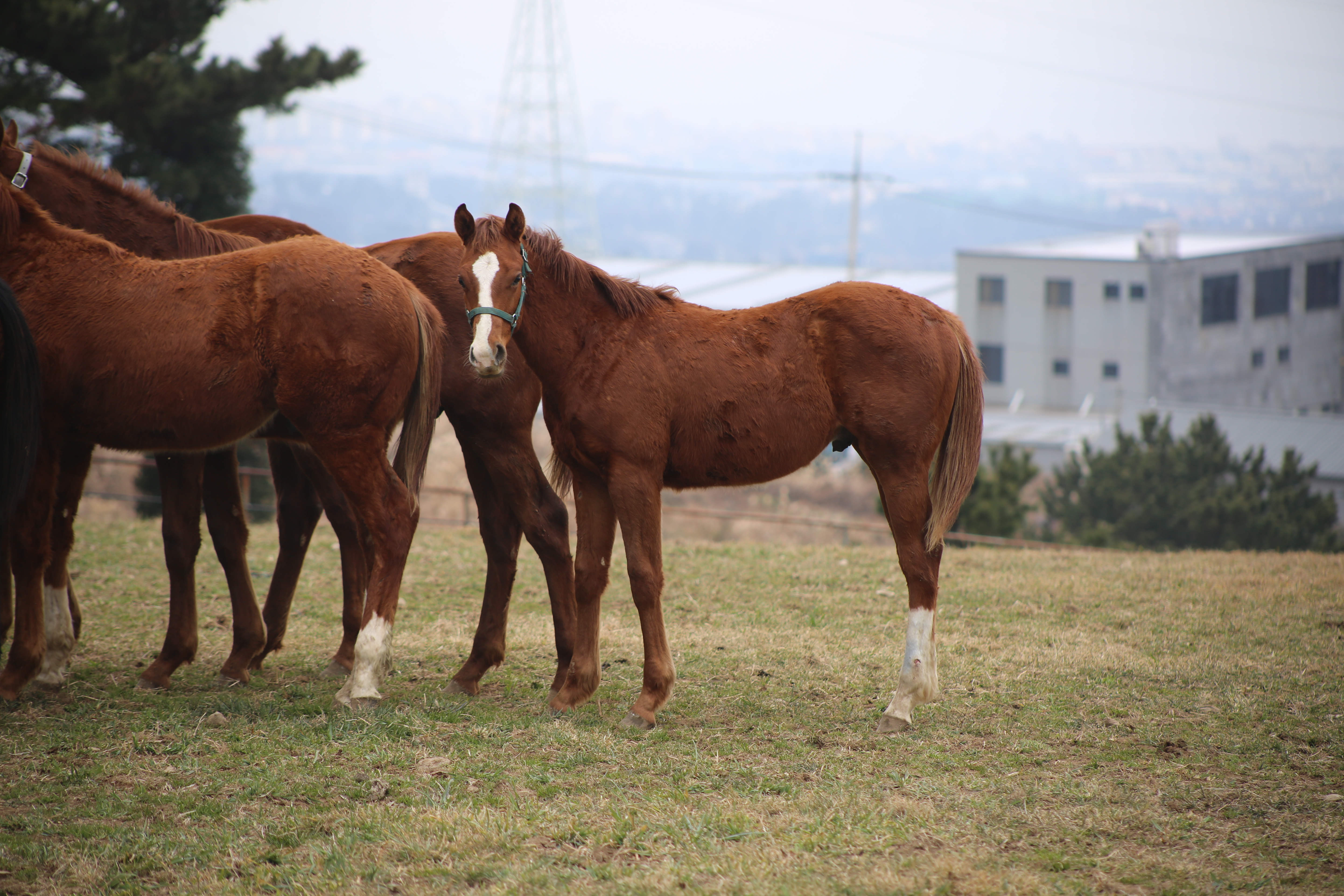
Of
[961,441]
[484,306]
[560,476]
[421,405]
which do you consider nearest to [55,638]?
[421,405]

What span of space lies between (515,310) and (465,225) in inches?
17.8

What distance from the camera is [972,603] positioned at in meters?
8.23

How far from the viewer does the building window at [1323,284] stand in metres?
45.8

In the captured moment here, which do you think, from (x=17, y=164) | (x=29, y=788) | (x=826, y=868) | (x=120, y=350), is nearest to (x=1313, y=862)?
(x=826, y=868)

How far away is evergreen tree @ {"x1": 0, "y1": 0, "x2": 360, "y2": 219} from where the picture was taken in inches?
597

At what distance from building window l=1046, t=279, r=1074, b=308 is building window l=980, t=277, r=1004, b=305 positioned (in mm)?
1856

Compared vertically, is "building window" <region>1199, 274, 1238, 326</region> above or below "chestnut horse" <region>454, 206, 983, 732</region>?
above

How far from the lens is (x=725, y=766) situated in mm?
4789

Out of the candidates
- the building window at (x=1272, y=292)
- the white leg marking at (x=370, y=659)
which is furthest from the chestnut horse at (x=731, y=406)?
the building window at (x=1272, y=292)

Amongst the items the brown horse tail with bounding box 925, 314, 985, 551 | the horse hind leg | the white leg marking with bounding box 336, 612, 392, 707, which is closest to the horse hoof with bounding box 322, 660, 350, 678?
the white leg marking with bounding box 336, 612, 392, 707

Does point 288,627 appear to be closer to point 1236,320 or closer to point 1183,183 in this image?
point 1236,320

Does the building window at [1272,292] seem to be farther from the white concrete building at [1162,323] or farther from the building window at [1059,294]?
the building window at [1059,294]

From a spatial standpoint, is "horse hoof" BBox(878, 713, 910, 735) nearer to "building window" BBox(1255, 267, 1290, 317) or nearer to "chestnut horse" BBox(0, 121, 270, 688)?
"chestnut horse" BBox(0, 121, 270, 688)

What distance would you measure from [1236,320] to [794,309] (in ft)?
147
